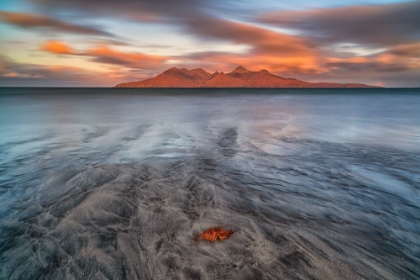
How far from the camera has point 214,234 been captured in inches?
154

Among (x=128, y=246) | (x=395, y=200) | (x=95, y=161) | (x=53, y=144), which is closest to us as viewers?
(x=128, y=246)

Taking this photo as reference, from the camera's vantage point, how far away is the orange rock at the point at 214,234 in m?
3.83

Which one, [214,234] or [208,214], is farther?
[208,214]

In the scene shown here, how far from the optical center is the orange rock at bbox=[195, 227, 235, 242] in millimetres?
3826

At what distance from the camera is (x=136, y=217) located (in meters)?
4.47

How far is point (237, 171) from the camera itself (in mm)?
7062

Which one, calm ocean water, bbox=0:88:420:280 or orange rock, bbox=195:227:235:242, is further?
orange rock, bbox=195:227:235:242

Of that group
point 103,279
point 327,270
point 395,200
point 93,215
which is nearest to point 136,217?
point 93,215

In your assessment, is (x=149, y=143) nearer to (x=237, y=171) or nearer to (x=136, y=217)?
(x=237, y=171)

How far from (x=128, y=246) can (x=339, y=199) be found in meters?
4.29

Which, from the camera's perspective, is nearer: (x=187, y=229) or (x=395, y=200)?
(x=187, y=229)

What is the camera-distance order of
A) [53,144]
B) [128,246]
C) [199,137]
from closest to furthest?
[128,246] → [53,144] → [199,137]

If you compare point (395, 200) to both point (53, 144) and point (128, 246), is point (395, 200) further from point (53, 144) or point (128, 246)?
point (53, 144)

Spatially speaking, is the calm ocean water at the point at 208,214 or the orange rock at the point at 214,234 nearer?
the calm ocean water at the point at 208,214
